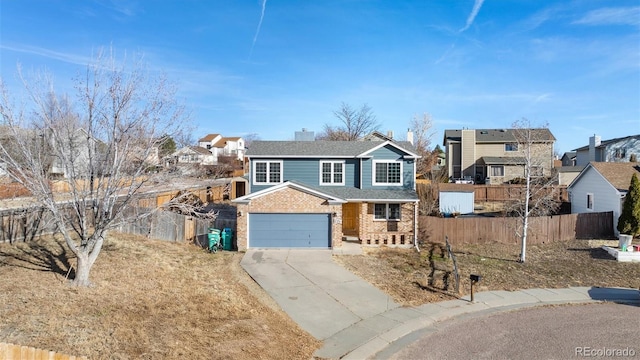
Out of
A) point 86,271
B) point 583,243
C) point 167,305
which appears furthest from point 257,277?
point 583,243

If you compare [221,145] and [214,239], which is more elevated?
[221,145]

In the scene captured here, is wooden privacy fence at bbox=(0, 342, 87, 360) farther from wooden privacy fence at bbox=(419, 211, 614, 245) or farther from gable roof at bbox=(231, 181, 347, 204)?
wooden privacy fence at bbox=(419, 211, 614, 245)

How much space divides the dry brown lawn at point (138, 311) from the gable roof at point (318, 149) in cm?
871

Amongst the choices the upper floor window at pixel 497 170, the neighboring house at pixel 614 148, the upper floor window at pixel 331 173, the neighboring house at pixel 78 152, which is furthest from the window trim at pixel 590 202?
the neighboring house at pixel 78 152

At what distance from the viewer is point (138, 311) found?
31.4ft

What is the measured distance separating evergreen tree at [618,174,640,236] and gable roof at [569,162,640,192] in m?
1.68

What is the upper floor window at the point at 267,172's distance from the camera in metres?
21.8

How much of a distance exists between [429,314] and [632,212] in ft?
53.9

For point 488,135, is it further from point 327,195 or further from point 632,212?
point 327,195

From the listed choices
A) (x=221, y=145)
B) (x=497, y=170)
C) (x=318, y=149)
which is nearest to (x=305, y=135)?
(x=318, y=149)

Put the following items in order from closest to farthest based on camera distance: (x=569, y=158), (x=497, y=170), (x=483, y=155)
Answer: (x=497, y=170) → (x=483, y=155) → (x=569, y=158)

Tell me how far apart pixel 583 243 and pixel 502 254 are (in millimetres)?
5570

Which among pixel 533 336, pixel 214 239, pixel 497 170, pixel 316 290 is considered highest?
pixel 497 170

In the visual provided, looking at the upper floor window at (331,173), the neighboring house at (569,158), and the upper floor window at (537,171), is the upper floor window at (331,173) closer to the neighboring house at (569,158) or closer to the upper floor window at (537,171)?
the upper floor window at (537,171)
